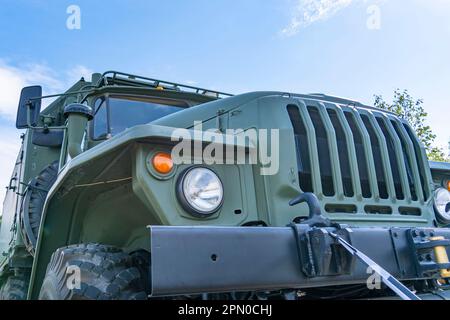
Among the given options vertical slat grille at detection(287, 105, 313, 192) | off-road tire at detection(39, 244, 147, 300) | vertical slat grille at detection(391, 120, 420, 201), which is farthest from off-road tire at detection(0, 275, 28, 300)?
vertical slat grille at detection(391, 120, 420, 201)

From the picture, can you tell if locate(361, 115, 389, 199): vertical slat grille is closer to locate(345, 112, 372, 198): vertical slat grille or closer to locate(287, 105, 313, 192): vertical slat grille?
locate(345, 112, 372, 198): vertical slat grille

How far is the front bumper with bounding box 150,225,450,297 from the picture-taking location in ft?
5.59

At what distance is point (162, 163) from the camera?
2.18 meters

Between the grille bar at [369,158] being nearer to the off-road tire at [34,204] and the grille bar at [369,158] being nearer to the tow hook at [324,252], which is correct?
the tow hook at [324,252]

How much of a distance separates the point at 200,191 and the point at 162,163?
249 millimetres

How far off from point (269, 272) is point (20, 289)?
4.61 m

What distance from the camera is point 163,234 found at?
1721 millimetres

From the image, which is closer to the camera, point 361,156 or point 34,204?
point 361,156

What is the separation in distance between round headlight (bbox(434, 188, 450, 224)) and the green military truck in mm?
11

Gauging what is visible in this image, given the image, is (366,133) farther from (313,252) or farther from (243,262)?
(243,262)

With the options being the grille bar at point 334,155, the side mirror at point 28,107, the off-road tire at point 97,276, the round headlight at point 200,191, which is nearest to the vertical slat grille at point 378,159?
the grille bar at point 334,155

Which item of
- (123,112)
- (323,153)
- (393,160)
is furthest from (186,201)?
(123,112)

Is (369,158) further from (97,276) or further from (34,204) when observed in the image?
(34,204)
